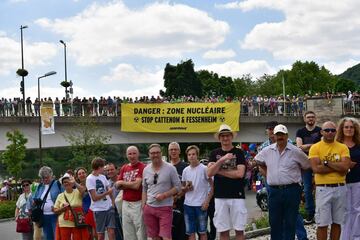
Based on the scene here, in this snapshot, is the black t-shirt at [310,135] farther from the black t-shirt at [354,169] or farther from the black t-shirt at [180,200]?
the black t-shirt at [180,200]

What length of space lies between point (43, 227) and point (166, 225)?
311cm

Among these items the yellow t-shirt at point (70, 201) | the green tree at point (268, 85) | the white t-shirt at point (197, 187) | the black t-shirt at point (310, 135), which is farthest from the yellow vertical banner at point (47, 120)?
the green tree at point (268, 85)

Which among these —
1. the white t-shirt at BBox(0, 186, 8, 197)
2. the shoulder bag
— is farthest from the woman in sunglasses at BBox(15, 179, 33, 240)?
the white t-shirt at BBox(0, 186, 8, 197)

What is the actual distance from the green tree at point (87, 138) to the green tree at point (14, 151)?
10.4ft

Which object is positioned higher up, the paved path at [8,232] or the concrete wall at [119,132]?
the concrete wall at [119,132]

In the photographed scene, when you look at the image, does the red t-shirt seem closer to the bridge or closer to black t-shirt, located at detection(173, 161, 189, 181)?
black t-shirt, located at detection(173, 161, 189, 181)

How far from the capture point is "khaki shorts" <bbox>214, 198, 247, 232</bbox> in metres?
7.30

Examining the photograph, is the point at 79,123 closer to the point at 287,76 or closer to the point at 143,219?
the point at 143,219

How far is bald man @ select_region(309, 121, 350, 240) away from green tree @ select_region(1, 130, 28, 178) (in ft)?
81.6

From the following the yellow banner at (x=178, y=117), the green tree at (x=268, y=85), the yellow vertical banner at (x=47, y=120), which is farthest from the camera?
the green tree at (x=268, y=85)

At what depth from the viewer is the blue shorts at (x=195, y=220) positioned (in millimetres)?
8461

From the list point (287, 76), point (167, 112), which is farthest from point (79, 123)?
point (287, 76)

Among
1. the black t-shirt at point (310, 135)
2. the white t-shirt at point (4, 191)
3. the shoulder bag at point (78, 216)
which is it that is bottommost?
the white t-shirt at point (4, 191)

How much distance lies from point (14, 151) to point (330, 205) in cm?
2530
